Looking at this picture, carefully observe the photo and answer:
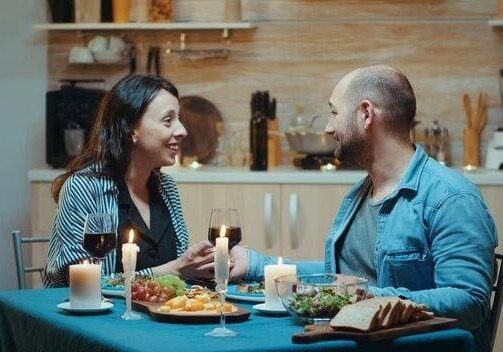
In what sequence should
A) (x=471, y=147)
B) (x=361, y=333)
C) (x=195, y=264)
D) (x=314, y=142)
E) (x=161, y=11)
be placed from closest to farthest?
(x=361, y=333)
(x=195, y=264)
(x=314, y=142)
(x=471, y=147)
(x=161, y=11)

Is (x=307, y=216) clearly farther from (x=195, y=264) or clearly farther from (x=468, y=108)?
Result: (x=195, y=264)

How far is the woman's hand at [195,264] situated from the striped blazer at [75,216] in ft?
0.39

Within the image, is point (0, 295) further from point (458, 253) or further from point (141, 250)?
point (458, 253)

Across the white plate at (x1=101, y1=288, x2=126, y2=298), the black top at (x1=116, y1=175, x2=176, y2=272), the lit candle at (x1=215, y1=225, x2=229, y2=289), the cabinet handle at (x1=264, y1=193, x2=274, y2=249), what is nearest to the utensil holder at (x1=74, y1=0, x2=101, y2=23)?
the cabinet handle at (x1=264, y1=193, x2=274, y2=249)

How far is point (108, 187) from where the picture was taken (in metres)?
3.71

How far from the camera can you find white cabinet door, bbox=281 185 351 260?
5.44m

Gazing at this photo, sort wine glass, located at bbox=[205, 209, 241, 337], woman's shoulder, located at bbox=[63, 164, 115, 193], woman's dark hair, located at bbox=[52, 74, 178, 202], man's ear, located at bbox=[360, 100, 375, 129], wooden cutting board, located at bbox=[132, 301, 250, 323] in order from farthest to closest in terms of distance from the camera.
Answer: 1. woman's dark hair, located at bbox=[52, 74, 178, 202]
2. woman's shoulder, located at bbox=[63, 164, 115, 193]
3. man's ear, located at bbox=[360, 100, 375, 129]
4. wooden cutting board, located at bbox=[132, 301, 250, 323]
5. wine glass, located at bbox=[205, 209, 241, 337]

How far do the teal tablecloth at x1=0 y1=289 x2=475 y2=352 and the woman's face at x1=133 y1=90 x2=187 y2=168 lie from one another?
2.90ft

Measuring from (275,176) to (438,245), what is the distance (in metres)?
2.51

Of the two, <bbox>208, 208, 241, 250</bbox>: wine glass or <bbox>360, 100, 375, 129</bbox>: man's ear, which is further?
<bbox>360, 100, 375, 129</bbox>: man's ear

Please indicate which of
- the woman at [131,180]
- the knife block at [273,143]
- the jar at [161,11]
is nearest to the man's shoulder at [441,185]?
the woman at [131,180]

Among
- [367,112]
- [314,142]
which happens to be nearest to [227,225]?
[367,112]

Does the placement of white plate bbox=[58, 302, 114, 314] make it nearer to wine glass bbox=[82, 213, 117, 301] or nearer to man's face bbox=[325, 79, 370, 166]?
wine glass bbox=[82, 213, 117, 301]

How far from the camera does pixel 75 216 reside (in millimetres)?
3619
